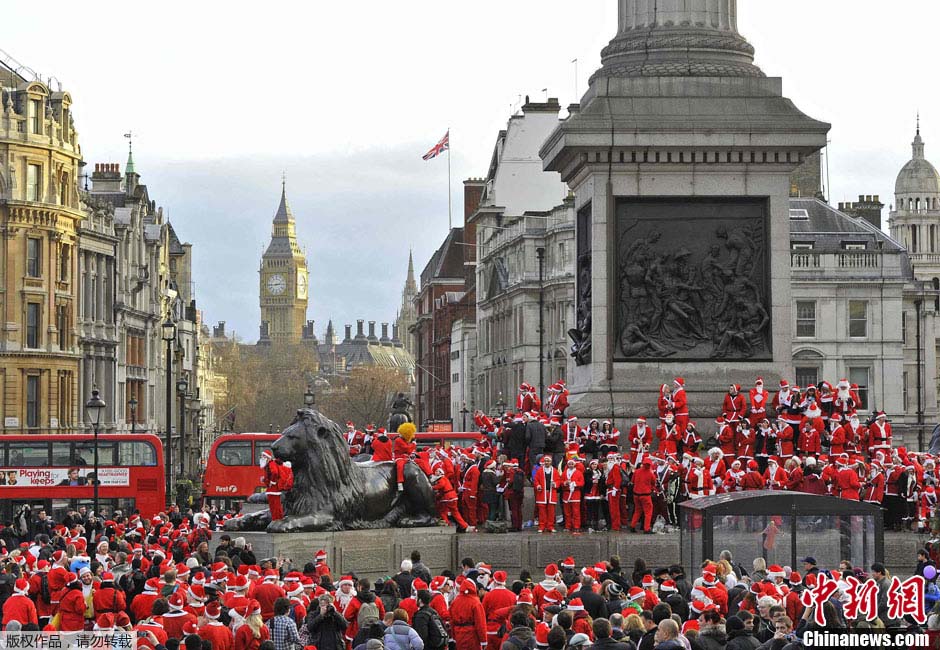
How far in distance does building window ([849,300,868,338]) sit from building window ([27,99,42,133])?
3279cm

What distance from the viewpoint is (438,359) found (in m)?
127

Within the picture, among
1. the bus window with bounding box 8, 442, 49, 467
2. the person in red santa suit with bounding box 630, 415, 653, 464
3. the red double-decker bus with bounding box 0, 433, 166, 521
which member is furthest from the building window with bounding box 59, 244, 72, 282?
the person in red santa suit with bounding box 630, 415, 653, 464

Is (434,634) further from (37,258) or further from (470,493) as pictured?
(37,258)

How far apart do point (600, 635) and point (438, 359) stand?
111902 millimetres

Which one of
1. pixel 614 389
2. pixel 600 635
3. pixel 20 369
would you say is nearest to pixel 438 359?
pixel 20 369

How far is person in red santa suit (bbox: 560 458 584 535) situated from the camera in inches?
1031

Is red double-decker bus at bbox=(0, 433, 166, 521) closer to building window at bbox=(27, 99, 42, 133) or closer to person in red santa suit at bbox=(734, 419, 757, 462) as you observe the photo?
person in red santa suit at bbox=(734, 419, 757, 462)

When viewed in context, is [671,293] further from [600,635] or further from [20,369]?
[20,369]

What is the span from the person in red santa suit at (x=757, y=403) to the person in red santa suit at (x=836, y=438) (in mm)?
1015

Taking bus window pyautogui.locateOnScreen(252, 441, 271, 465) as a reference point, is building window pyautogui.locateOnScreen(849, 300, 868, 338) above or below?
above

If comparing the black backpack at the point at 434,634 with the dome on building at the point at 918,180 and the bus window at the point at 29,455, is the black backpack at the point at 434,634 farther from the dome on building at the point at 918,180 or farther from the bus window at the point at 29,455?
the dome on building at the point at 918,180

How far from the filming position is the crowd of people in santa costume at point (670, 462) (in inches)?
1029

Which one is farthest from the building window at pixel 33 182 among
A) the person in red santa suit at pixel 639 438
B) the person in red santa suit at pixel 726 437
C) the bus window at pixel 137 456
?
the person in red santa suit at pixel 726 437

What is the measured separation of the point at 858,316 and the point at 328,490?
53.9 m
